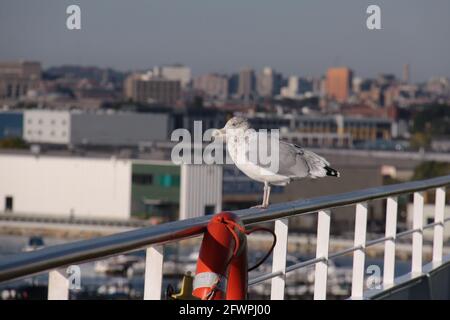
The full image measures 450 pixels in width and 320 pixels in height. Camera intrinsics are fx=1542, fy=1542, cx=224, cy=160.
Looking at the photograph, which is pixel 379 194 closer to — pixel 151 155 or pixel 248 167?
pixel 248 167

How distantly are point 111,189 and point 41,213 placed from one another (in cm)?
320

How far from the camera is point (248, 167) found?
2.42 meters

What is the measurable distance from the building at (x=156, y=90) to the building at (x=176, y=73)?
225 centimetres

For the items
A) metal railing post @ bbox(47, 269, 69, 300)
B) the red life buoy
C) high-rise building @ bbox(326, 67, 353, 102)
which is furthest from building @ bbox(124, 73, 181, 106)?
metal railing post @ bbox(47, 269, 69, 300)

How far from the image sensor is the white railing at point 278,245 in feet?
5.47

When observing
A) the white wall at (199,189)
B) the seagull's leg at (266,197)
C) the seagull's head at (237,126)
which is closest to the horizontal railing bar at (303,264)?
the seagull's leg at (266,197)

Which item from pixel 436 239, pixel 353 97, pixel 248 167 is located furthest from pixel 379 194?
pixel 353 97

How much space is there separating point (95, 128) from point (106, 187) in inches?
642

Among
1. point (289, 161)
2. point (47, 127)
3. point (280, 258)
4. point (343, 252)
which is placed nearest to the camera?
point (280, 258)

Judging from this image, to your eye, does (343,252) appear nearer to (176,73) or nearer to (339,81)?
(176,73)

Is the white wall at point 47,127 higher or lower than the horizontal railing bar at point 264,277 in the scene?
lower

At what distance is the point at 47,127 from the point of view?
63.7 metres

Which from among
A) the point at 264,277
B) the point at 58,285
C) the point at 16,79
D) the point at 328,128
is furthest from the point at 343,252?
the point at 16,79

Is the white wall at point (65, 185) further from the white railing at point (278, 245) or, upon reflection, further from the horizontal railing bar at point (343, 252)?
the horizontal railing bar at point (343, 252)
